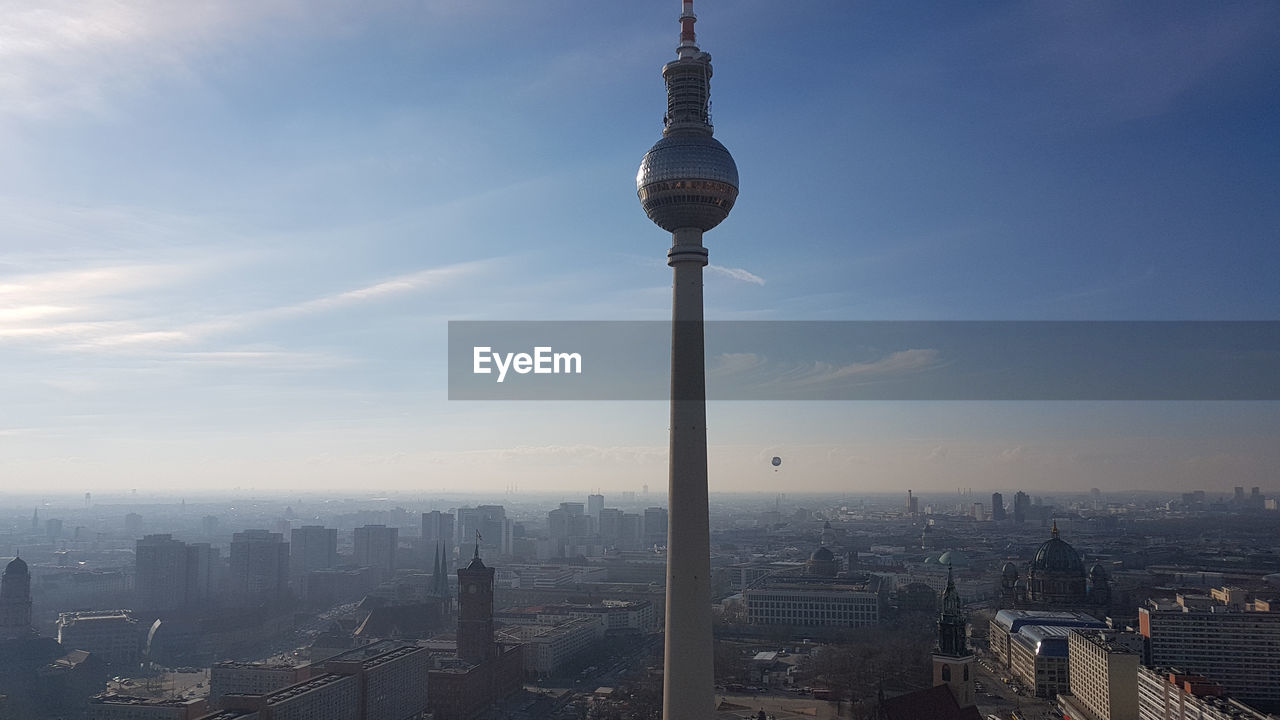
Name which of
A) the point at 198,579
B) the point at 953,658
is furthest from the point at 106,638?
the point at 953,658

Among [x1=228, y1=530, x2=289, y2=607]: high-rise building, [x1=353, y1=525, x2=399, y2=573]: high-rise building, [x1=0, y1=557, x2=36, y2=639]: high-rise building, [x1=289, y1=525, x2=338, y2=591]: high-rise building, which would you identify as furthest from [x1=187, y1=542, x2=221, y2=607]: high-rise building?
A: [x1=0, y1=557, x2=36, y2=639]: high-rise building

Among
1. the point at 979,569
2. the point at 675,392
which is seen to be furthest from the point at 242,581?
the point at 675,392

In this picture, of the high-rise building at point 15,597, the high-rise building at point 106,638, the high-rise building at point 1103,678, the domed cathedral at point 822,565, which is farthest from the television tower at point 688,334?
the domed cathedral at point 822,565

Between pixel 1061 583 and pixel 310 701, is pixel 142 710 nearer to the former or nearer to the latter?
pixel 310 701

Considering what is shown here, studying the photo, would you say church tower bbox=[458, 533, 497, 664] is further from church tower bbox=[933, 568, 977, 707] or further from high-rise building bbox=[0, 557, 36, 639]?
high-rise building bbox=[0, 557, 36, 639]

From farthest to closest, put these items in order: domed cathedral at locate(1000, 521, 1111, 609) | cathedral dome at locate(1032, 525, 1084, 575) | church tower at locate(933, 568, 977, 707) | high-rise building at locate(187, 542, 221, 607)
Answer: high-rise building at locate(187, 542, 221, 607) → cathedral dome at locate(1032, 525, 1084, 575) → domed cathedral at locate(1000, 521, 1111, 609) → church tower at locate(933, 568, 977, 707)

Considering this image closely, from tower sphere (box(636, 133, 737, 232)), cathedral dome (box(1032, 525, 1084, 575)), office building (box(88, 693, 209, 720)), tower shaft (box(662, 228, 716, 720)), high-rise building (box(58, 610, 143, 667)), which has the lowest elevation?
high-rise building (box(58, 610, 143, 667))
